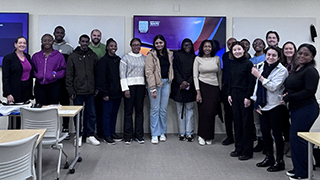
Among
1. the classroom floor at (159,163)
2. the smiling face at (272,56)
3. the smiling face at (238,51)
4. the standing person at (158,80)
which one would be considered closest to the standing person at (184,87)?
the standing person at (158,80)

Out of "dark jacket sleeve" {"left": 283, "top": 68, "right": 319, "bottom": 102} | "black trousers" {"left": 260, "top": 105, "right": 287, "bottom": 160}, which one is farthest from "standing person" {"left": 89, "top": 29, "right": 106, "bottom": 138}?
"dark jacket sleeve" {"left": 283, "top": 68, "right": 319, "bottom": 102}

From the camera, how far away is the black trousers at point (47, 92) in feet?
14.1

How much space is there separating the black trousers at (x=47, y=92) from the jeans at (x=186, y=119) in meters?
1.97

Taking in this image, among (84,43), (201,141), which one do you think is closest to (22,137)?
(84,43)

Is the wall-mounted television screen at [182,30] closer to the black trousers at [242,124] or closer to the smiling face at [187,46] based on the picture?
the smiling face at [187,46]

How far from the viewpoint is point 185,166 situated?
3531 mm

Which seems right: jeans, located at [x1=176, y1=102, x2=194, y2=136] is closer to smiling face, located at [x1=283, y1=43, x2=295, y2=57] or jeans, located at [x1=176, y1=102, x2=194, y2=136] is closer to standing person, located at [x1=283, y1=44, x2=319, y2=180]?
smiling face, located at [x1=283, y1=43, x2=295, y2=57]

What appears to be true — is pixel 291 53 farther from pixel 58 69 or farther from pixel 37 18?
pixel 37 18

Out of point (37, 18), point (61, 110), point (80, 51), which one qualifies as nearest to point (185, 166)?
point (61, 110)

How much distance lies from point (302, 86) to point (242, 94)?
0.92 metres

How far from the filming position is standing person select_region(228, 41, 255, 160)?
3656mm

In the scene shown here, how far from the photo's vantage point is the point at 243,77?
368 cm

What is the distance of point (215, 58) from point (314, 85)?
76.5 inches

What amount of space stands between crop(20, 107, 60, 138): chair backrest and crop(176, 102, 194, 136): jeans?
91.9 inches
